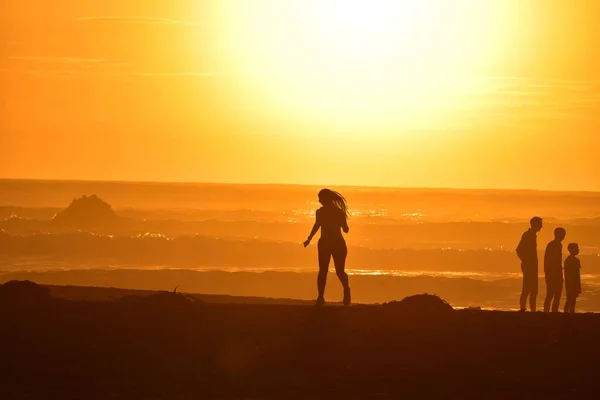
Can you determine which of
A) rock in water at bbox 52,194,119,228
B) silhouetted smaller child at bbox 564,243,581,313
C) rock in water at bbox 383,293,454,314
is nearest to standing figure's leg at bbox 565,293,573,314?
silhouetted smaller child at bbox 564,243,581,313

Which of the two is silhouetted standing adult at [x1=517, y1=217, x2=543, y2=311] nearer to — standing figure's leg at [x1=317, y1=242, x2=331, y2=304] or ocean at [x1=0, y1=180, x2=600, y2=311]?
standing figure's leg at [x1=317, y1=242, x2=331, y2=304]

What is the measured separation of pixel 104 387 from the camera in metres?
9.52

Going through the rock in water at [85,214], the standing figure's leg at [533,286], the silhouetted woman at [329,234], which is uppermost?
the rock in water at [85,214]

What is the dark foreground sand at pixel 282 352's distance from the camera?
966 centimetres

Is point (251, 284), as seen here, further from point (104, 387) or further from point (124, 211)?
point (124, 211)

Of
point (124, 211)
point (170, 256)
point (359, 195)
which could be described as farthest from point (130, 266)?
point (359, 195)

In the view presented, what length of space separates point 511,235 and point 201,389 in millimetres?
59737

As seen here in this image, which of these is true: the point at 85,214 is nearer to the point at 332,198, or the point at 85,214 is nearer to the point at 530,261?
the point at 530,261

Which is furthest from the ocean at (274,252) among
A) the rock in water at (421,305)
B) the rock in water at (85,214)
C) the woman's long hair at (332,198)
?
the woman's long hair at (332,198)

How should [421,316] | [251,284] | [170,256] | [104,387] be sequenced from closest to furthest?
[104,387] → [421,316] → [251,284] → [170,256]

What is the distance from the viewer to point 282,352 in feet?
37.4

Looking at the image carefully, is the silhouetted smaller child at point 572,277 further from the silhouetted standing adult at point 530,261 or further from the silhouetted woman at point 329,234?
the silhouetted woman at point 329,234

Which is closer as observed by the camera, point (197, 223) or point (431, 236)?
point (431, 236)

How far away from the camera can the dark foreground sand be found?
380 inches
